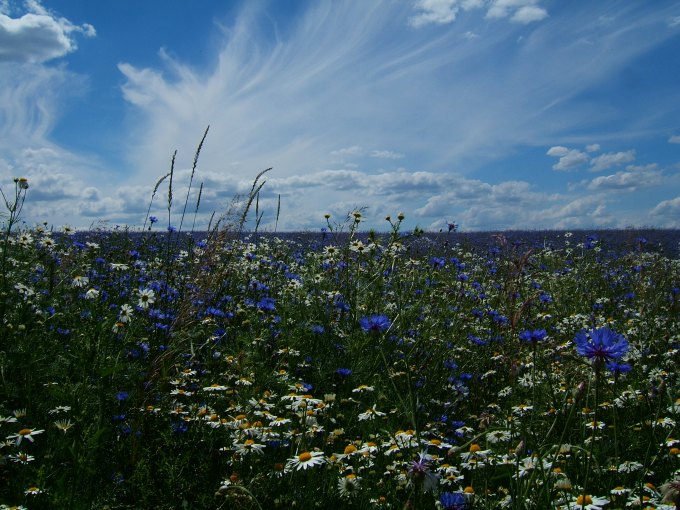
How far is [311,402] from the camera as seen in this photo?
2.61 m

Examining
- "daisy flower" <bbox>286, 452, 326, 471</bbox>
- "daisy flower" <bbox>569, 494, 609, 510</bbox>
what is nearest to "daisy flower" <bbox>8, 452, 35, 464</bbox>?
"daisy flower" <bbox>286, 452, 326, 471</bbox>

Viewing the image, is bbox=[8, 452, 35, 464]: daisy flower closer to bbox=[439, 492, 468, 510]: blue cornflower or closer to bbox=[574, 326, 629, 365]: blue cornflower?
bbox=[439, 492, 468, 510]: blue cornflower

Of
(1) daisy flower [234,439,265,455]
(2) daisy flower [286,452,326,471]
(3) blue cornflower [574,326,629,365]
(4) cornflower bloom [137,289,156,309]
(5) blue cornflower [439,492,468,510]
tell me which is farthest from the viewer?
(4) cornflower bloom [137,289,156,309]

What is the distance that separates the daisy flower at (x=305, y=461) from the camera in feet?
6.76

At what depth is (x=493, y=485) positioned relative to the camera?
2566 mm

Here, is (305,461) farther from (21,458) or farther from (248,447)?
(21,458)

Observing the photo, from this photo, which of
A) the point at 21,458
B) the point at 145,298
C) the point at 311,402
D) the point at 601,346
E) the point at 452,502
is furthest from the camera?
the point at 145,298

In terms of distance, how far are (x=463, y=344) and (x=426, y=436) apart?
6.45 ft

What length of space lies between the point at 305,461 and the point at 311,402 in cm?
51

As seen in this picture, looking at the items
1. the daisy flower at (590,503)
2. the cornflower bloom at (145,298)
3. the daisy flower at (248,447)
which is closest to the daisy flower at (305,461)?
the daisy flower at (248,447)

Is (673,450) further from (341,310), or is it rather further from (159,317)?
(159,317)

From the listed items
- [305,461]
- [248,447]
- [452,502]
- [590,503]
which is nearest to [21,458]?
[248,447]

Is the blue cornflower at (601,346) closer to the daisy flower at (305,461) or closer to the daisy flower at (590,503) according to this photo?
the daisy flower at (590,503)

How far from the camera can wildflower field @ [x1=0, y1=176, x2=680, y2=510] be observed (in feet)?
6.79
